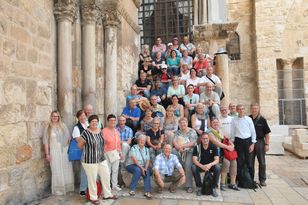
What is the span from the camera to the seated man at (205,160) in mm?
4023

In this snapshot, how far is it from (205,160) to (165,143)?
73cm

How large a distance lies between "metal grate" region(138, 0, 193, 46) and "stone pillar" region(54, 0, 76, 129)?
7.59 meters

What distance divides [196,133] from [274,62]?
1204 cm

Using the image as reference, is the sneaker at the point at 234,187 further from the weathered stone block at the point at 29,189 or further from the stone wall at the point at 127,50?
the weathered stone block at the point at 29,189

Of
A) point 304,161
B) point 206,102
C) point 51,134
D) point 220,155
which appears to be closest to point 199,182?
point 220,155

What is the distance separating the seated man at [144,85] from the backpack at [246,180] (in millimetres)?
2455

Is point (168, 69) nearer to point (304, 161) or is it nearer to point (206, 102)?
point (206, 102)

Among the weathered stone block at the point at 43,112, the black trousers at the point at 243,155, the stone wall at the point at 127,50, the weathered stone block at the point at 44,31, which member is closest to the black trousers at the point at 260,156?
the black trousers at the point at 243,155

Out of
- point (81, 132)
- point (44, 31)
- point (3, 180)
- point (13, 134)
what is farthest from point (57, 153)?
point (44, 31)

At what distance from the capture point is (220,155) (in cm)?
450

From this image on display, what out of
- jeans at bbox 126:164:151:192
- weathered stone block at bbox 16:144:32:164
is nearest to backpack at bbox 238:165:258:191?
jeans at bbox 126:164:151:192

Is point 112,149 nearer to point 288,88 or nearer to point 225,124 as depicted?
point 225,124

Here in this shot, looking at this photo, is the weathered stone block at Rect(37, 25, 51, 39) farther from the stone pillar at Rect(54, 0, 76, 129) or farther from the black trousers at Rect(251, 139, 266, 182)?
the black trousers at Rect(251, 139, 266, 182)

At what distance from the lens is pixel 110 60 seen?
529 centimetres
